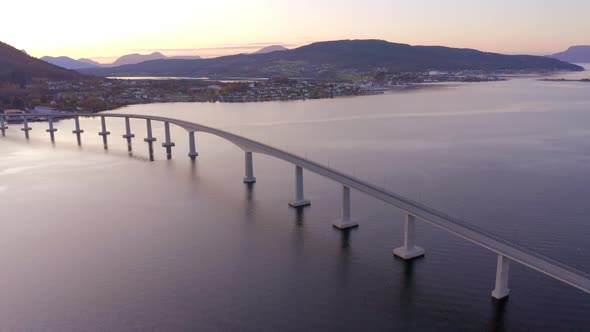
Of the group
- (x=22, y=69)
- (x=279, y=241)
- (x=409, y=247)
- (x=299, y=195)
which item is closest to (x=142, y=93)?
(x=22, y=69)

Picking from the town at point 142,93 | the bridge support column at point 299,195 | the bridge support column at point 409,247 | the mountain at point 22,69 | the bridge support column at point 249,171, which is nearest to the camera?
the bridge support column at point 409,247

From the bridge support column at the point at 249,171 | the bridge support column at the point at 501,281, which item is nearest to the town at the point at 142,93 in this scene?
the bridge support column at the point at 249,171

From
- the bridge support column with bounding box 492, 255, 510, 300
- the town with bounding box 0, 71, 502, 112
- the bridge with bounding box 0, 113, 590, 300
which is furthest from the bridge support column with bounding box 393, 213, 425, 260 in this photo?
the town with bounding box 0, 71, 502, 112

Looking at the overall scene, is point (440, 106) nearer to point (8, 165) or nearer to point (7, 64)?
point (8, 165)

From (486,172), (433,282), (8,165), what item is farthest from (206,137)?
(433,282)

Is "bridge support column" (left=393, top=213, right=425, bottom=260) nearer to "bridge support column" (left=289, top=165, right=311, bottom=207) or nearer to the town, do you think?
"bridge support column" (left=289, top=165, right=311, bottom=207)

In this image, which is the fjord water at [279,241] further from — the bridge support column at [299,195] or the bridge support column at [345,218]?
the bridge support column at [299,195]
